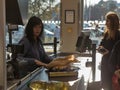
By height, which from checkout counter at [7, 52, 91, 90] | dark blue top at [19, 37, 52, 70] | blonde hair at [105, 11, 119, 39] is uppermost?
blonde hair at [105, 11, 119, 39]

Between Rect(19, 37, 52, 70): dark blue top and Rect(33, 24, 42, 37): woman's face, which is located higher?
Rect(33, 24, 42, 37): woman's face

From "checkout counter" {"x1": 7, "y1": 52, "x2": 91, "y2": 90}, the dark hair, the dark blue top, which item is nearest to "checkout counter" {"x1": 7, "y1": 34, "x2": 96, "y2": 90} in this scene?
"checkout counter" {"x1": 7, "y1": 52, "x2": 91, "y2": 90}

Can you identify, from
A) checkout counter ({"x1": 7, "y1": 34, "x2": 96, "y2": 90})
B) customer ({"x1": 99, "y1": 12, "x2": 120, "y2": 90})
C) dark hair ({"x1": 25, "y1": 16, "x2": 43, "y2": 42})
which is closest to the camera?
checkout counter ({"x1": 7, "y1": 34, "x2": 96, "y2": 90})

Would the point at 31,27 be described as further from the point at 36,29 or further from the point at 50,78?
the point at 50,78

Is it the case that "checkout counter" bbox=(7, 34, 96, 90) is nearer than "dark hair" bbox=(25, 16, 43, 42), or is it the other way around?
"checkout counter" bbox=(7, 34, 96, 90)

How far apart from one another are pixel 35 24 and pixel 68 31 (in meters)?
3.30

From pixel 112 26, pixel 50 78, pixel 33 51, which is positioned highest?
pixel 112 26

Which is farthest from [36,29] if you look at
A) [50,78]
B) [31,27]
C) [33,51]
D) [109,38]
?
[109,38]

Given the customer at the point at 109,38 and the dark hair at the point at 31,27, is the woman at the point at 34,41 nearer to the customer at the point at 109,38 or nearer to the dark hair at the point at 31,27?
the dark hair at the point at 31,27

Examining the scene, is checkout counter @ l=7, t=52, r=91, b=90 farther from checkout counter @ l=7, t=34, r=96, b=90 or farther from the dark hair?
the dark hair

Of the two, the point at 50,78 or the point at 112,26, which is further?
the point at 112,26

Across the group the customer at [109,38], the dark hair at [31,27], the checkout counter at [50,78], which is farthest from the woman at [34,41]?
the customer at [109,38]

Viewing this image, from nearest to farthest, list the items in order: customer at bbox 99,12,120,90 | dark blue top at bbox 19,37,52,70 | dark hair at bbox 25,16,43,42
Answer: dark blue top at bbox 19,37,52,70 → dark hair at bbox 25,16,43,42 → customer at bbox 99,12,120,90

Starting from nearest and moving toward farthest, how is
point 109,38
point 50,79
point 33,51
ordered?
point 50,79, point 33,51, point 109,38
